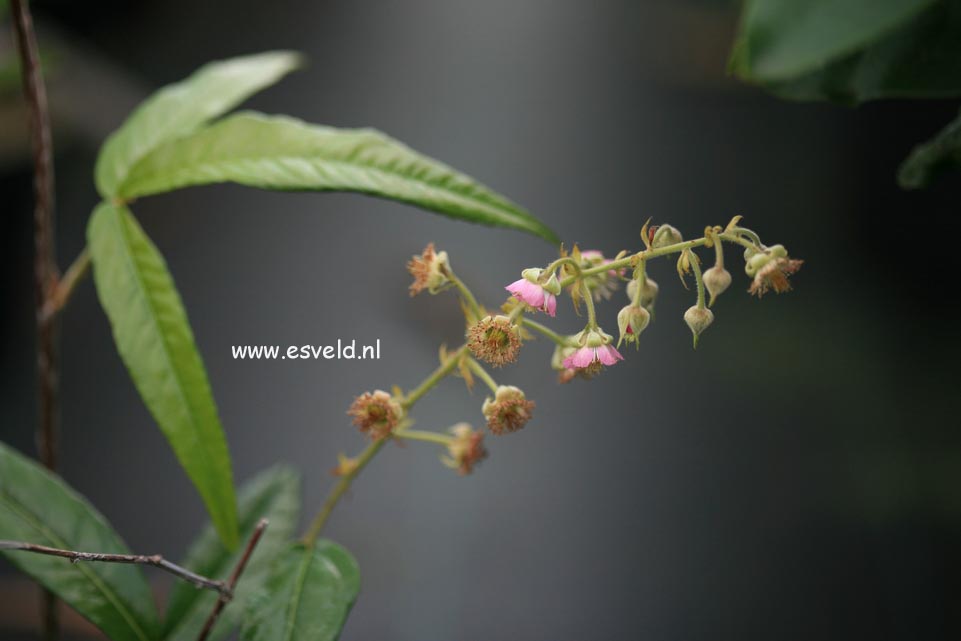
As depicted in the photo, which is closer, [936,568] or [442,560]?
[936,568]

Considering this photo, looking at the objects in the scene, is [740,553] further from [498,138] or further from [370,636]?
[498,138]

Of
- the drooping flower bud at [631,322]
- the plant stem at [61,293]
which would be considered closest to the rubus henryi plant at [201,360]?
the drooping flower bud at [631,322]

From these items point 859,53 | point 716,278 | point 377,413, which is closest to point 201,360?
point 377,413

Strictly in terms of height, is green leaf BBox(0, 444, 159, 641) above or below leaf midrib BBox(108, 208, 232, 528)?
below

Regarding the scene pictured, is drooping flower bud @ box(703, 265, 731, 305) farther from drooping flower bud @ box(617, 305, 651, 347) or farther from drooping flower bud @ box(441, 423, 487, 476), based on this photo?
drooping flower bud @ box(441, 423, 487, 476)

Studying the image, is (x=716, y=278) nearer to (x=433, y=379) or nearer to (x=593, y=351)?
(x=593, y=351)

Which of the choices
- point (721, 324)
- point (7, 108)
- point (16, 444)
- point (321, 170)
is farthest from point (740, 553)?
point (7, 108)

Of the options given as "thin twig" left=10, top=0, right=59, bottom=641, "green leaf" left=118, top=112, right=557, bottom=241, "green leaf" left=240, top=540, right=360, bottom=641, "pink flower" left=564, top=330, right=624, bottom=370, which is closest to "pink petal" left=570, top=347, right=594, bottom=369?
"pink flower" left=564, top=330, right=624, bottom=370
